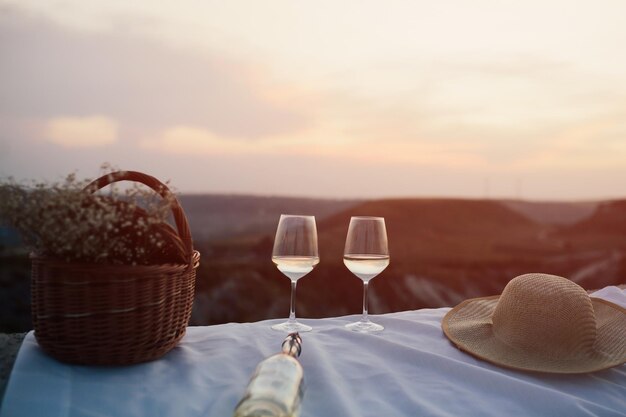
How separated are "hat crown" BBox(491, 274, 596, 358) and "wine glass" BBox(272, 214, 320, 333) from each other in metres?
0.50

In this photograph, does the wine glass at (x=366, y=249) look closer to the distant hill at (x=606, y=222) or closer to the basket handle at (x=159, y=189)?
the basket handle at (x=159, y=189)

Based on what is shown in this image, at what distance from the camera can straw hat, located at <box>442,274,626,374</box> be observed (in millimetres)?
1255

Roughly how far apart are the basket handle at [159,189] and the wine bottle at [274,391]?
40 centimetres

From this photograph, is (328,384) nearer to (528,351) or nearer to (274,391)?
(274,391)

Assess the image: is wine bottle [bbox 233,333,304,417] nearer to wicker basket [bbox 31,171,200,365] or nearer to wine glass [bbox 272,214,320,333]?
wicker basket [bbox 31,171,200,365]

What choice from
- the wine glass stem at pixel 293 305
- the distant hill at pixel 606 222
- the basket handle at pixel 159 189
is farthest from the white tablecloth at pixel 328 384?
the distant hill at pixel 606 222

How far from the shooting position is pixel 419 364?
1220 mm

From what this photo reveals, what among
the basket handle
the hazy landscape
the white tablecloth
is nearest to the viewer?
the white tablecloth

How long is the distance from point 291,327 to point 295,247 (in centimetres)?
21

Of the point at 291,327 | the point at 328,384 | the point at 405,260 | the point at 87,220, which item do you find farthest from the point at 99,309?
the point at 405,260

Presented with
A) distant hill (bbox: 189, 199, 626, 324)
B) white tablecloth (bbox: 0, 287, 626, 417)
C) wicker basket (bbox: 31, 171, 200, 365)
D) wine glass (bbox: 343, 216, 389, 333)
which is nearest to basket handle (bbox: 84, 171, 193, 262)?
wicker basket (bbox: 31, 171, 200, 365)

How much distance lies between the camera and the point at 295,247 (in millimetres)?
1446

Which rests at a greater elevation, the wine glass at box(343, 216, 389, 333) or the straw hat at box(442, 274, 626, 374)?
the wine glass at box(343, 216, 389, 333)

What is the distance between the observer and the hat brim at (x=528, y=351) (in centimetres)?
122
